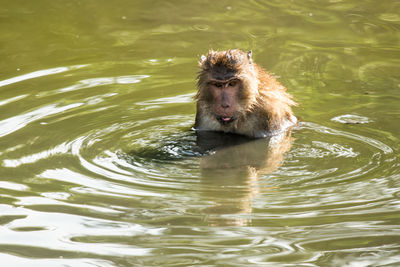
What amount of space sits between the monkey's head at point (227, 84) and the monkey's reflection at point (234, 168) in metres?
0.36

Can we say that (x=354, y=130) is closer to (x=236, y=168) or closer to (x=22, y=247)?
(x=236, y=168)

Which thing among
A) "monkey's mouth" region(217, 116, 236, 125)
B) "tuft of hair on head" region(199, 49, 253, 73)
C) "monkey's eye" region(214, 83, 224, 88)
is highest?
"tuft of hair on head" region(199, 49, 253, 73)

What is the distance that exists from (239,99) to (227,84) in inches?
10.6

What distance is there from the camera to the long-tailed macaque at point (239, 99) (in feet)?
28.1

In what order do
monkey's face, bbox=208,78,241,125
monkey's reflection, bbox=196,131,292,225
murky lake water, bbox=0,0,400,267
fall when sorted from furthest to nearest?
monkey's face, bbox=208,78,241,125 < monkey's reflection, bbox=196,131,292,225 < murky lake water, bbox=0,0,400,267

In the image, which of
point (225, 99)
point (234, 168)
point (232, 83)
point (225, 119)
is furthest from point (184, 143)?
point (234, 168)

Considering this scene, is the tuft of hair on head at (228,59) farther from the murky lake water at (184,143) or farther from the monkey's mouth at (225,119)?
the murky lake water at (184,143)

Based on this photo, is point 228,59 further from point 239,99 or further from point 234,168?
point 234,168

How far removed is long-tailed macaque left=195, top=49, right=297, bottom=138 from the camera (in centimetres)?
857

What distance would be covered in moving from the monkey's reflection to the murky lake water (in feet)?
0.09

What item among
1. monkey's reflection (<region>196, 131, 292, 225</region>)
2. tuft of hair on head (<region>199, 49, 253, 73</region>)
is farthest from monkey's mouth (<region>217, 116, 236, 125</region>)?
tuft of hair on head (<region>199, 49, 253, 73</region>)

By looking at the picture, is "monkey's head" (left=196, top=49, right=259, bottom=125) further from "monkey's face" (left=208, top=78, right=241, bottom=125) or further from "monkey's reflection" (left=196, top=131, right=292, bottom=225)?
"monkey's reflection" (left=196, top=131, right=292, bottom=225)

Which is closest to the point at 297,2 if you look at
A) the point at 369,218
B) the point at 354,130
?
the point at 354,130

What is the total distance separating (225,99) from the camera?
8.48 metres
